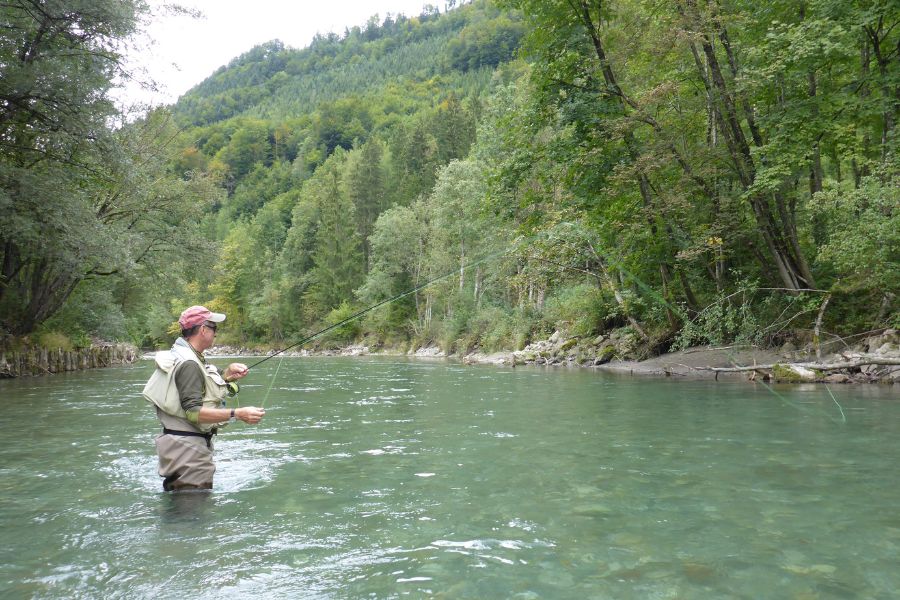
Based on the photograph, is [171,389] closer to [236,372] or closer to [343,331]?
[236,372]

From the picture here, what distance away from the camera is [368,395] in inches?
531

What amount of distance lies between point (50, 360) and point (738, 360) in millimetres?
22460

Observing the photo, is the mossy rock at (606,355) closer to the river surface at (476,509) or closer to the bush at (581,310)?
the bush at (581,310)

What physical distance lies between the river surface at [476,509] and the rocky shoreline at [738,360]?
11.0 ft

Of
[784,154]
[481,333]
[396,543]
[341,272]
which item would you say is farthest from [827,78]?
[341,272]

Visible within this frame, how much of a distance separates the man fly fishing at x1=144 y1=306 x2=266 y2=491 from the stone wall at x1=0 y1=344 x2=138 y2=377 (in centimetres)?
1821

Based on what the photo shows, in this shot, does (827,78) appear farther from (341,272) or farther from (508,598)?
(341,272)

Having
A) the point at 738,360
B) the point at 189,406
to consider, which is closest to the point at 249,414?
the point at 189,406

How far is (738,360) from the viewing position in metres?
15.3

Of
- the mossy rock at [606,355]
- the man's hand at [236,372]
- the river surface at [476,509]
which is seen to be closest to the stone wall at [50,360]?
the river surface at [476,509]

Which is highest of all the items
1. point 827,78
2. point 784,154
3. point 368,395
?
point 827,78

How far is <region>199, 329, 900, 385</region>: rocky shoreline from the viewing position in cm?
1234

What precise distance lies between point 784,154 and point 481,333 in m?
24.8

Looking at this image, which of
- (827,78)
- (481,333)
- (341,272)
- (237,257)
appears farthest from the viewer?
(237,257)
